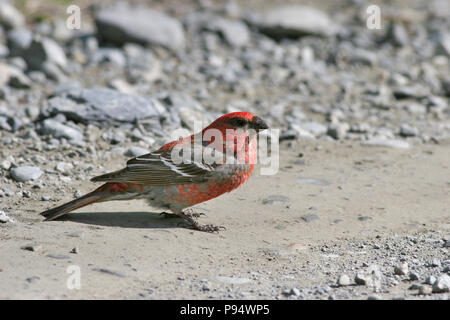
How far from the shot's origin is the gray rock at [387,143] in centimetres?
795

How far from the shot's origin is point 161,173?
5.63 metres

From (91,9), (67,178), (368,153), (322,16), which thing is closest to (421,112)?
(368,153)

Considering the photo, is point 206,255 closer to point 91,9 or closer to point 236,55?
point 236,55

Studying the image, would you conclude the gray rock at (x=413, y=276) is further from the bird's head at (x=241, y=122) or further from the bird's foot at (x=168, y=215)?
the bird's foot at (x=168, y=215)

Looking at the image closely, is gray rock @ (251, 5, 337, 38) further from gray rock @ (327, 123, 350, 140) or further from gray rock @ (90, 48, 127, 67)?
gray rock @ (327, 123, 350, 140)

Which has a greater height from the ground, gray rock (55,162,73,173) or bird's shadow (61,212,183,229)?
gray rock (55,162,73,173)

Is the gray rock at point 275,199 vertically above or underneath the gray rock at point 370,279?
above

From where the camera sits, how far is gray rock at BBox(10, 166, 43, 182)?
6.41 m

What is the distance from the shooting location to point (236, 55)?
11641 millimetres

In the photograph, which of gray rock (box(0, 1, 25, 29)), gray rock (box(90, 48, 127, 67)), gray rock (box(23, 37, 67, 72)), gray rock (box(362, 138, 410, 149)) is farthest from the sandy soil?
gray rock (box(0, 1, 25, 29))

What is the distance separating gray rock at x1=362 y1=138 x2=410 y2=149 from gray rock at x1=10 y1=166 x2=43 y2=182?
370 cm

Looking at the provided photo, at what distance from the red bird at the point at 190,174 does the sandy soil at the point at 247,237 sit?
0.20 m

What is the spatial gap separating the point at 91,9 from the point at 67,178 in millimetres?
7601

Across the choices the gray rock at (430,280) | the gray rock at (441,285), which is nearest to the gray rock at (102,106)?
the gray rock at (430,280)
